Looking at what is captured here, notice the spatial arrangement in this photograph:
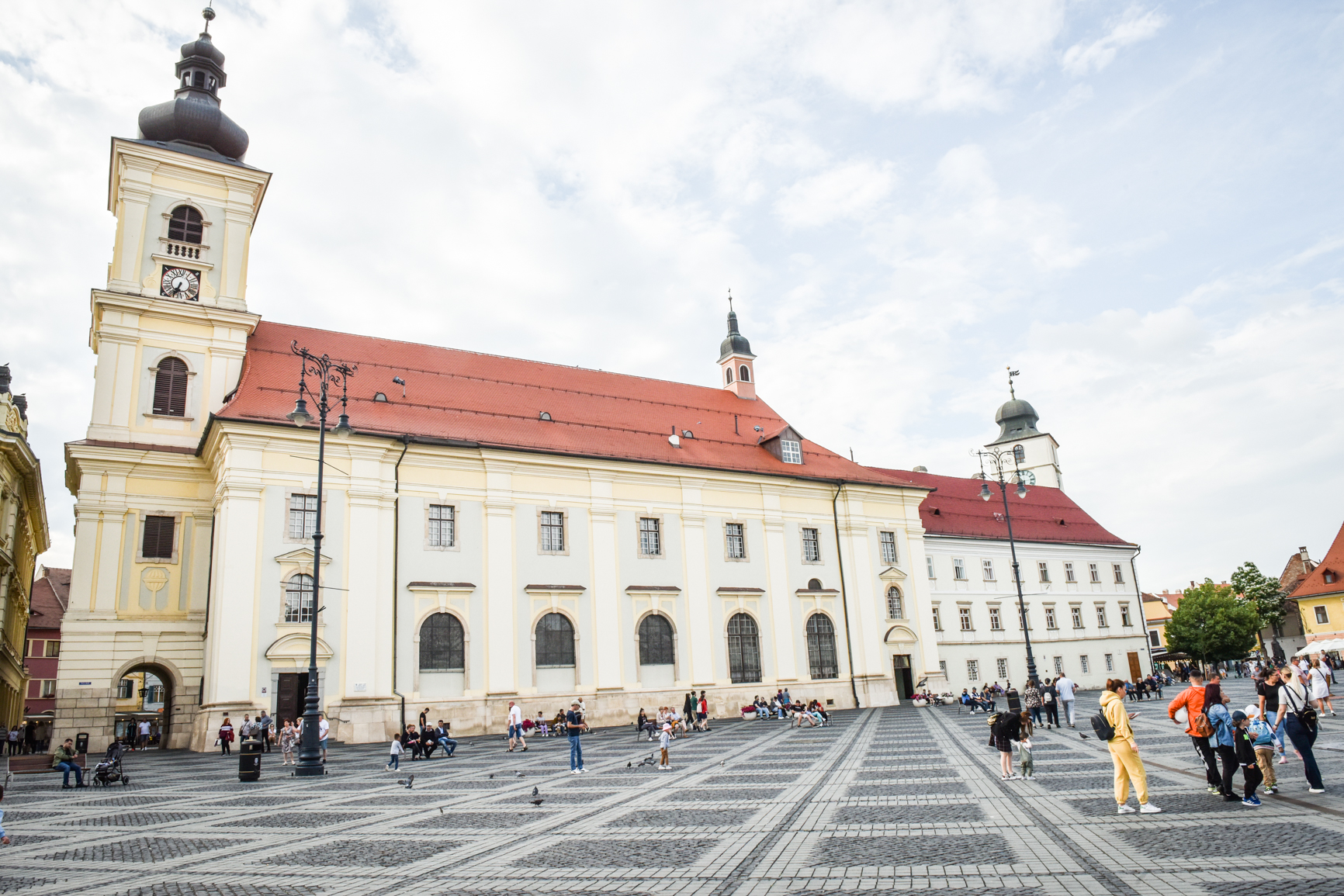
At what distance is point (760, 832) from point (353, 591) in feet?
79.0

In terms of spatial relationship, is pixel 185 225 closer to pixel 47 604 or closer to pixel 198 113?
pixel 198 113

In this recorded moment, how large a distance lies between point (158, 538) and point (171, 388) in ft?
18.7

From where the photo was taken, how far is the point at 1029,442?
254 feet

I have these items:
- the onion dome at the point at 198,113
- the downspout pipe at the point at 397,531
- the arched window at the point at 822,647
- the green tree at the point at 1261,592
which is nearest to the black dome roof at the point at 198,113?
the onion dome at the point at 198,113

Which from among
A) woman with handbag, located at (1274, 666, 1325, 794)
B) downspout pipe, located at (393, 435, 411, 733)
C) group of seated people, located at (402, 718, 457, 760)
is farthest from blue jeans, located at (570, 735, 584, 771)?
downspout pipe, located at (393, 435, 411, 733)

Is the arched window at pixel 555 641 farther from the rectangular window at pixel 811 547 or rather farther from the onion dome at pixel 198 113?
the onion dome at pixel 198 113

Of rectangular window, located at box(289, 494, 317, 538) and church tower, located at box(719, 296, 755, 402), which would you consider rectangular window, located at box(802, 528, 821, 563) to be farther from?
rectangular window, located at box(289, 494, 317, 538)

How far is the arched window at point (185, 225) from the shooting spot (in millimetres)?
34562

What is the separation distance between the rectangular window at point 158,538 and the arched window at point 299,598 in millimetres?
5195

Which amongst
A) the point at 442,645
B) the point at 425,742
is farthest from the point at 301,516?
the point at 425,742

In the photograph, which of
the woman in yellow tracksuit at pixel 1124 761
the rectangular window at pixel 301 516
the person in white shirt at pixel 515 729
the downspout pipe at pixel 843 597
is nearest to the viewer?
the woman in yellow tracksuit at pixel 1124 761

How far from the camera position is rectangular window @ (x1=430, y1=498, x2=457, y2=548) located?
111 ft

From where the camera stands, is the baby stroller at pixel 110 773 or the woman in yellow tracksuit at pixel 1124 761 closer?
the woman in yellow tracksuit at pixel 1124 761

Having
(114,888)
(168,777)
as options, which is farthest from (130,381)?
(114,888)
